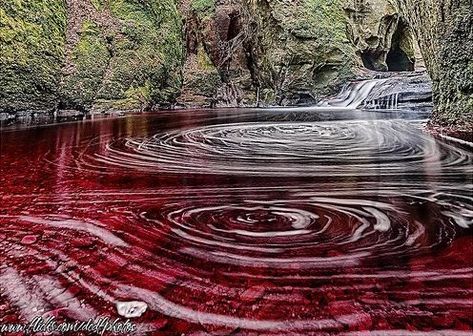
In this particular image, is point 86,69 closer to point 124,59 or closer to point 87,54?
point 87,54

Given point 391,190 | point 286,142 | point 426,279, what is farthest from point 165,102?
point 426,279

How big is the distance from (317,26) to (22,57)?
11398 mm

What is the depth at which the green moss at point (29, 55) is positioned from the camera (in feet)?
22.8

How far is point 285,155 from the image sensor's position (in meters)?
3.01

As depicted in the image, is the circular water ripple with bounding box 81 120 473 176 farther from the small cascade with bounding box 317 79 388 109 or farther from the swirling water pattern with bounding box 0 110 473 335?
the small cascade with bounding box 317 79 388 109

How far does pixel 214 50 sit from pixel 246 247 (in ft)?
48.7

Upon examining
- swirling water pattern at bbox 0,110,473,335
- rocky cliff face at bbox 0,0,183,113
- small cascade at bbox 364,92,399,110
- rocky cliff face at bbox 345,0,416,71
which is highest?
rocky cliff face at bbox 345,0,416,71

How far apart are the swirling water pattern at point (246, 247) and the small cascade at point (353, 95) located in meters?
10.2

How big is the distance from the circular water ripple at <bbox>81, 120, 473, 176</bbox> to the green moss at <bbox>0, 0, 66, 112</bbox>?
4.60m

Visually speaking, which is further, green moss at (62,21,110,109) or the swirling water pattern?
green moss at (62,21,110,109)

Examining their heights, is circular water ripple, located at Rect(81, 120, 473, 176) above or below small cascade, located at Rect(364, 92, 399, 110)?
below

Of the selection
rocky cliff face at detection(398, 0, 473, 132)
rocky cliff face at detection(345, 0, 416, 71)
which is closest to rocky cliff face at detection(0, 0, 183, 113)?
rocky cliff face at detection(398, 0, 473, 132)

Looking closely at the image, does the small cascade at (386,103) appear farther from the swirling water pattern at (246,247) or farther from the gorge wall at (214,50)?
the swirling water pattern at (246,247)

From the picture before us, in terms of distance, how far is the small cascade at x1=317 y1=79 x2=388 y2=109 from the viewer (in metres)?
11.9
